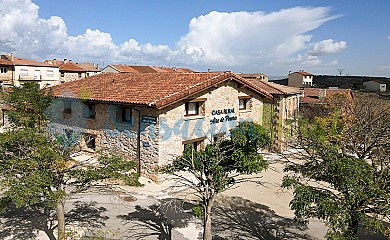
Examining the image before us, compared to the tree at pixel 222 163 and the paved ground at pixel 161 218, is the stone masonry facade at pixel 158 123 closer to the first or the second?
the paved ground at pixel 161 218

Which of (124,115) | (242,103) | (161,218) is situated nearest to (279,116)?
(242,103)

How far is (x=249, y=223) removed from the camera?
11984 mm

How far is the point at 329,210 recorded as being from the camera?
6.60 metres

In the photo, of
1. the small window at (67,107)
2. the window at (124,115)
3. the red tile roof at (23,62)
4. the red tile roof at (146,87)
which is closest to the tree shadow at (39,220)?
the red tile roof at (146,87)

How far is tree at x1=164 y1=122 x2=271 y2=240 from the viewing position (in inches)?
364

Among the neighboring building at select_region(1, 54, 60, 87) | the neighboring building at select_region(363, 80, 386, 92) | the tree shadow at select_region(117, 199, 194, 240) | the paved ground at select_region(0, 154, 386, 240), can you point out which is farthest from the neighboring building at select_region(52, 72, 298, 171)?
the neighboring building at select_region(363, 80, 386, 92)

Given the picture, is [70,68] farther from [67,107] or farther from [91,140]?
[91,140]

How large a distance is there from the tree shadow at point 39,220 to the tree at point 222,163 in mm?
3782

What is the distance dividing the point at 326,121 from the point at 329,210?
745 inches

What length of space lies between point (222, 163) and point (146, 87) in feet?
28.2

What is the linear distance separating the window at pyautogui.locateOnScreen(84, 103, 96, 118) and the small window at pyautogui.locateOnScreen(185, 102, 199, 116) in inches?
229

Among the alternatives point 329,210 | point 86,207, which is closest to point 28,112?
point 86,207

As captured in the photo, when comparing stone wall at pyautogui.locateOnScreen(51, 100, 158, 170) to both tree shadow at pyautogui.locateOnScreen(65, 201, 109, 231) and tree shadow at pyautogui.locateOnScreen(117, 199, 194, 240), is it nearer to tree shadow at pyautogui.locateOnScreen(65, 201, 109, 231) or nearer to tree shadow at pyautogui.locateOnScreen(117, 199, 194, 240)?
tree shadow at pyautogui.locateOnScreen(117, 199, 194, 240)

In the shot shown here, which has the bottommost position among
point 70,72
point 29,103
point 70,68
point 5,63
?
point 29,103
